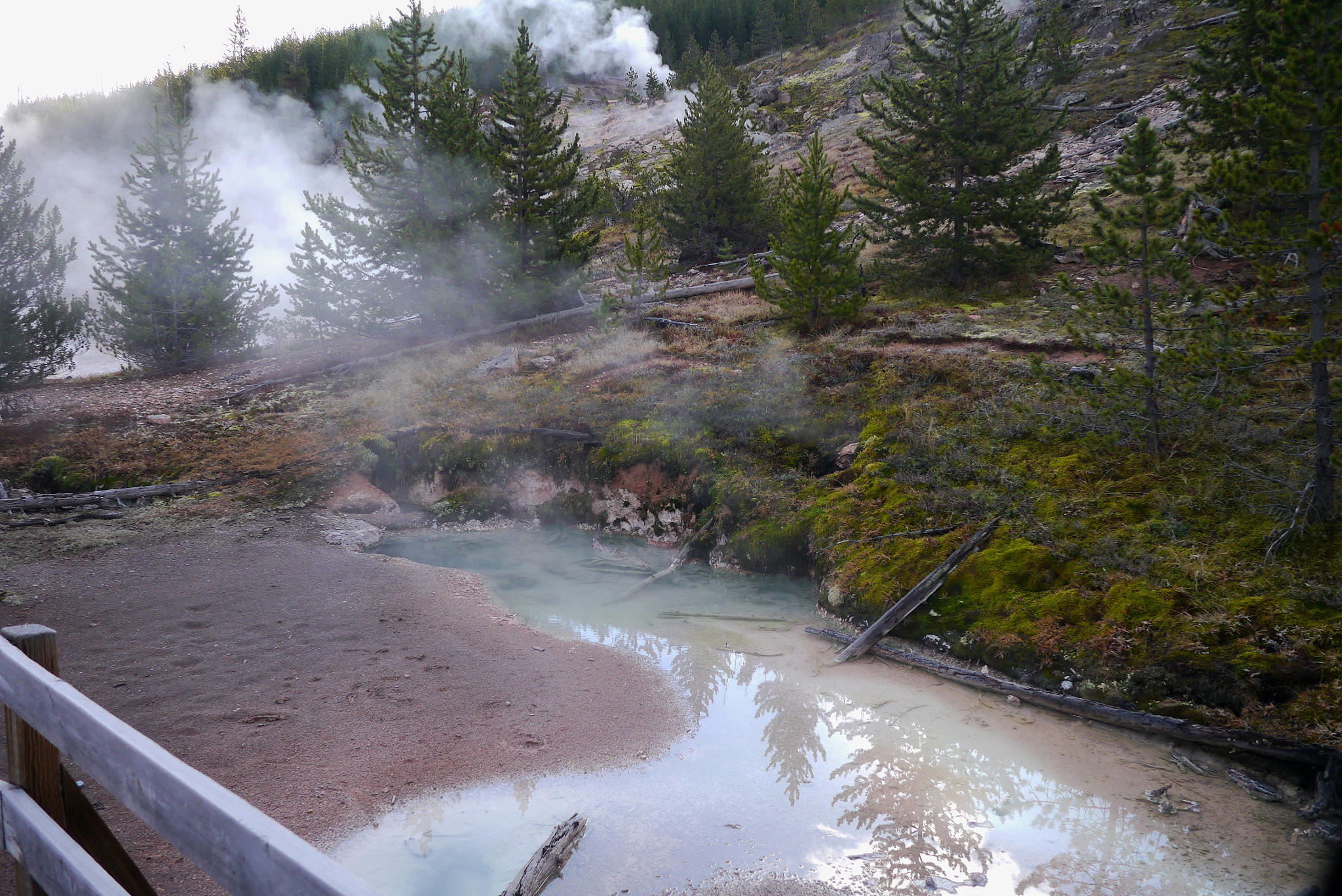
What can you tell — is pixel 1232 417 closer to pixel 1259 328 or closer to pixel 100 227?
pixel 1259 328

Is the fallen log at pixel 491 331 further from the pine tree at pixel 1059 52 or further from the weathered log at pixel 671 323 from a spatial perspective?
the pine tree at pixel 1059 52

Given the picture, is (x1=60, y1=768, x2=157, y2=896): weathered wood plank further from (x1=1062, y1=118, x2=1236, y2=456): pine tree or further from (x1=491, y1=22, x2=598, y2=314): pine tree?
(x1=491, y1=22, x2=598, y2=314): pine tree

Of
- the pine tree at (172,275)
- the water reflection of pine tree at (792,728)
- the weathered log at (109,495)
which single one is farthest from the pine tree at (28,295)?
the water reflection of pine tree at (792,728)

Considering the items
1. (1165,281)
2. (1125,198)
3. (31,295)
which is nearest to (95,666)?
(31,295)

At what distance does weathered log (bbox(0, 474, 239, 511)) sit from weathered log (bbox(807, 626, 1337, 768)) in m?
14.3

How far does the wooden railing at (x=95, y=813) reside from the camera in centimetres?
156

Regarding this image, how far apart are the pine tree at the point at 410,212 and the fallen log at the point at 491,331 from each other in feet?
3.25

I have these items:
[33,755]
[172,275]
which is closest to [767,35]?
[172,275]

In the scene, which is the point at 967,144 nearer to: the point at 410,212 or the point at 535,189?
the point at 535,189

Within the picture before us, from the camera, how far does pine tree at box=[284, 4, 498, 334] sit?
880 inches

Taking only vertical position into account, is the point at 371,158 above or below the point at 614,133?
below

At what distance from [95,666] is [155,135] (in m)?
24.8

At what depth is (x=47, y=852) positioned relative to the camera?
224 centimetres

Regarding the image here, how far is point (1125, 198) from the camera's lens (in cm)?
2212
